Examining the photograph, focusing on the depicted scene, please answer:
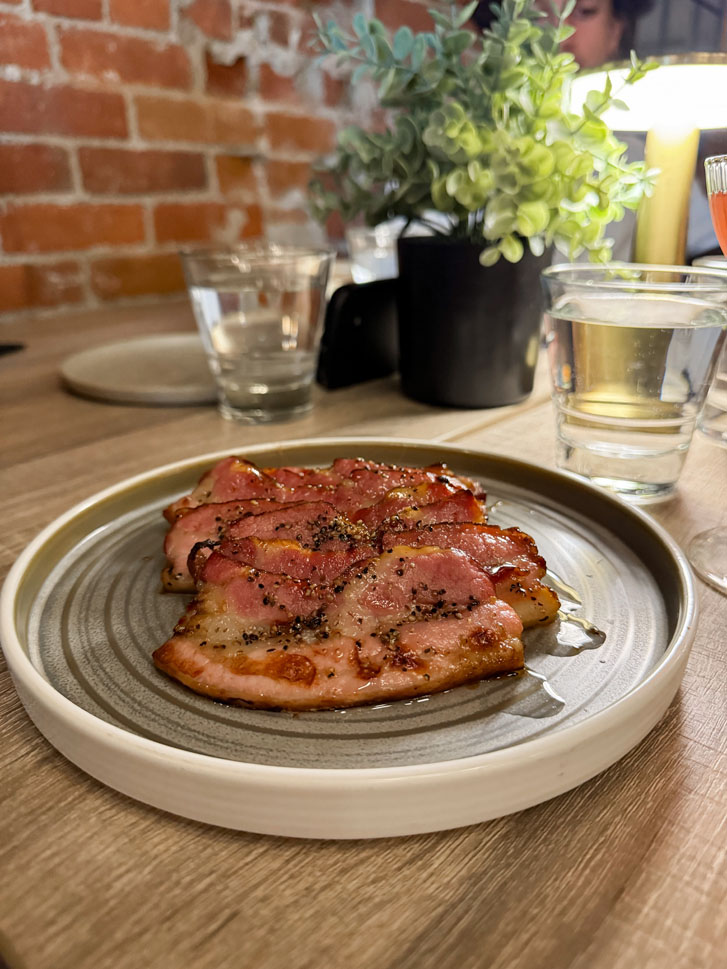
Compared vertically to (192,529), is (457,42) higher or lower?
higher

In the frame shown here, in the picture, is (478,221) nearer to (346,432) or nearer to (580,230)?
(580,230)

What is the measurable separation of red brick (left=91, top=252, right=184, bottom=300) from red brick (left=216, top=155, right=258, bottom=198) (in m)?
0.28

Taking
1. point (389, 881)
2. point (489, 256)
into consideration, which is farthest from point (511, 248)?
point (389, 881)

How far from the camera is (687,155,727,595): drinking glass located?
2.07 feet

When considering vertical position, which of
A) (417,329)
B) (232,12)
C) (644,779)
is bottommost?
(644,779)

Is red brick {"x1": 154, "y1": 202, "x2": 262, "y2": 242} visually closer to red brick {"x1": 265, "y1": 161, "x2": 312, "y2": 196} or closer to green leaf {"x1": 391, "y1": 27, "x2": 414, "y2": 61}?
red brick {"x1": 265, "y1": 161, "x2": 312, "y2": 196}

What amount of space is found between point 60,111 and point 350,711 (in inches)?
74.6

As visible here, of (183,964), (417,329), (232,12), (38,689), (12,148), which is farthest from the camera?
(232,12)

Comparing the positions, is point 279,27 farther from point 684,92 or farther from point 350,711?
point 350,711

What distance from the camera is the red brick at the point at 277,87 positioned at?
2.25 metres

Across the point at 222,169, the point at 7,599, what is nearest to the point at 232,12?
the point at 222,169

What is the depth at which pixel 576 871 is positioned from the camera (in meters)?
0.36

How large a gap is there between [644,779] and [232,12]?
7.59ft

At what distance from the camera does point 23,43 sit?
1746mm
